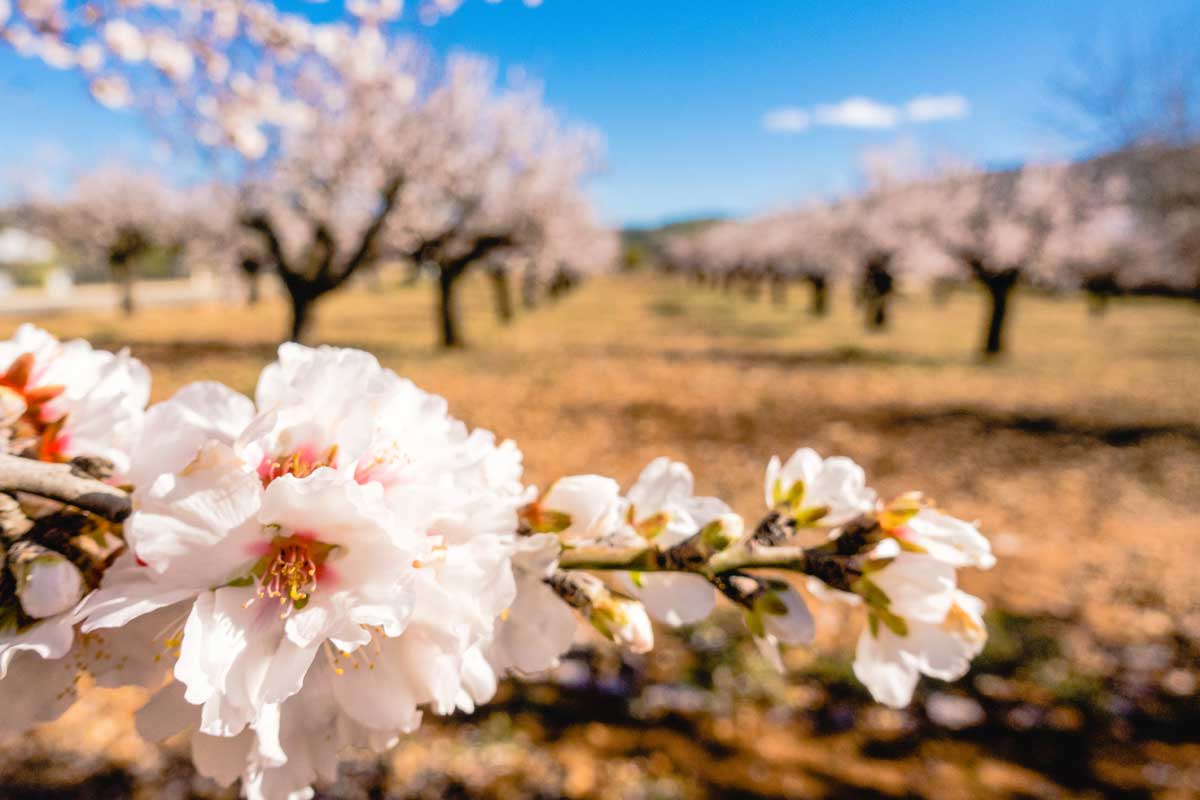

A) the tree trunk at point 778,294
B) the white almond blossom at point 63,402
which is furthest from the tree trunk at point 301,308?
the tree trunk at point 778,294

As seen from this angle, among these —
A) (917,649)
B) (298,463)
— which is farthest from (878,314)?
(298,463)

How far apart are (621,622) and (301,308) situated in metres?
13.8

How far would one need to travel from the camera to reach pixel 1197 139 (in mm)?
9367

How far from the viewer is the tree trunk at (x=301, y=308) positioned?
13.0 meters

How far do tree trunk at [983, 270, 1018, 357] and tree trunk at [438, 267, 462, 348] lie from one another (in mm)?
13059

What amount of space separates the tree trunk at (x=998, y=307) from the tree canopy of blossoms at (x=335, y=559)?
18789mm

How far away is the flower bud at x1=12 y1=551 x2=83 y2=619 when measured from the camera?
57 cm

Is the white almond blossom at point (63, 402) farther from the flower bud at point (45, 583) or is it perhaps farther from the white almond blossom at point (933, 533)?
the white almond blossom at point (933, 533)

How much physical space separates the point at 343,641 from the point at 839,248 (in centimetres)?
2983

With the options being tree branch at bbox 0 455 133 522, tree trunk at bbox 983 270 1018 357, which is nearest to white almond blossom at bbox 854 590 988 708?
tree branch at bbox 0 455 133 522

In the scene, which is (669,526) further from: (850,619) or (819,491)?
(850,619)

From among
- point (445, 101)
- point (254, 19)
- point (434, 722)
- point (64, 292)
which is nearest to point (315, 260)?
point (445, 101)

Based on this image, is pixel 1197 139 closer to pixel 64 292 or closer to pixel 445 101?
pixel 445 101

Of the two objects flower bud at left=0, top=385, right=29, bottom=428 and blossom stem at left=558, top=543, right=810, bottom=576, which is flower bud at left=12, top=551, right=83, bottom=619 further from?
blossom stem at left=558, top=543, right=810, bottom=576
